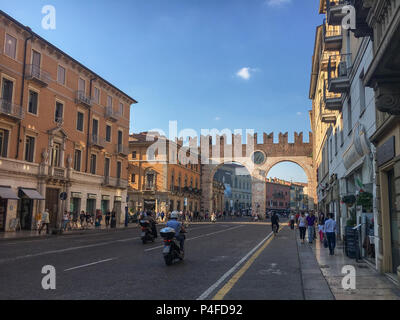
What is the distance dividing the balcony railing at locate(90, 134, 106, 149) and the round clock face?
101ft

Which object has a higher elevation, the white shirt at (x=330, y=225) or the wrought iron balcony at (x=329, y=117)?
the wrought iron balcony at (x=329, y=117)

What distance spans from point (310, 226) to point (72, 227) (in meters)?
18.0

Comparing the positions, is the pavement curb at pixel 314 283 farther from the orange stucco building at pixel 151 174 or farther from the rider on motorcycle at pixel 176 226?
the orange stucco building at pixel 151 174

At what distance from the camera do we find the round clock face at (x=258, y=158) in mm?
60438

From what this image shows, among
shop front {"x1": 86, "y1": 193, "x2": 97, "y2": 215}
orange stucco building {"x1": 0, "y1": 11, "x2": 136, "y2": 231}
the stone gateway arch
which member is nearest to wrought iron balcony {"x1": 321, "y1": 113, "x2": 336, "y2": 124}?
orange stucco building {"x1": 0, "y1": 11, "x2": 136, "y2": 231}

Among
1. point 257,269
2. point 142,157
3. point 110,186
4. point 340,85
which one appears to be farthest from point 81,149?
point 257,269

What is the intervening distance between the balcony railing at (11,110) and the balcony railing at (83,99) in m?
6.98

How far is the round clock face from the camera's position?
60438 millimetres

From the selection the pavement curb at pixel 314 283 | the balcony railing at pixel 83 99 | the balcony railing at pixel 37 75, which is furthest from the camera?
the balcony railing at pixel 83 99

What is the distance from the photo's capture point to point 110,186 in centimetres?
3712

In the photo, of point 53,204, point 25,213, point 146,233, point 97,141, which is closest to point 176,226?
point 146,233

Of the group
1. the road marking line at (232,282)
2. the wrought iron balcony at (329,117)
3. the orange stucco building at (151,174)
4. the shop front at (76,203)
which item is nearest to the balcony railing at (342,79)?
the wrought iron balcony at (329,117)

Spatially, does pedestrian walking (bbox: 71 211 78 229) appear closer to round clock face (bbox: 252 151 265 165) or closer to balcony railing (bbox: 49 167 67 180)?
balcony railing (bbox: 49 167 67 180)
